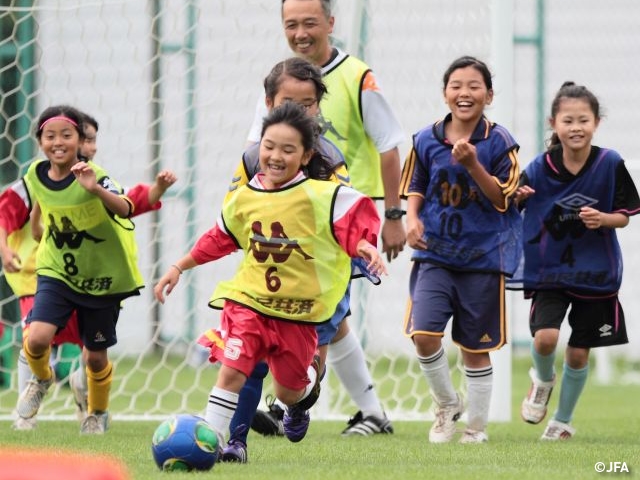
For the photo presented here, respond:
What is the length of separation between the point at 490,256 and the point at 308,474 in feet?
6.34

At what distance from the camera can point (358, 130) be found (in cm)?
640

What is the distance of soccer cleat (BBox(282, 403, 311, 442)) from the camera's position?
5.48m

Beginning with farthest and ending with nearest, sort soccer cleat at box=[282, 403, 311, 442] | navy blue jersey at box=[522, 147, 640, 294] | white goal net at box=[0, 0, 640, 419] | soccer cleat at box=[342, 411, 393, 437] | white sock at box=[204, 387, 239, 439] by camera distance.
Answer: white goal net at box=[0, 0, 640, 419], soccer cleat at box=[342, 411, 393, 437], navy blue jersey at box=[522, 147, 640, 294], soccer cleat at box=[282, 403, 311, 442], white sock at box=[204, 387, 239, 439]

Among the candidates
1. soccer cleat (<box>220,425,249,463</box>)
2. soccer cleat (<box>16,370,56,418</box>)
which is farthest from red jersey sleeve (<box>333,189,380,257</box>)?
soccer cleat (<box>16,370,56,418</box>)

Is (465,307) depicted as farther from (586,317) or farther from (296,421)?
(296,421)

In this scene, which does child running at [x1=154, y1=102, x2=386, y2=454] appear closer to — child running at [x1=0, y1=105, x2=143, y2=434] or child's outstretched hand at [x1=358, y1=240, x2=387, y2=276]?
child's outstretched hand at [x1=358, y1=240, x2=387, y2=276]

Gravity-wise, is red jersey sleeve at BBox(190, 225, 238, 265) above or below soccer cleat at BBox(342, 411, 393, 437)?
above

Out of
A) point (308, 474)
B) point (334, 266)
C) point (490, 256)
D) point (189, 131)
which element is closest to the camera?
point (308, 474)

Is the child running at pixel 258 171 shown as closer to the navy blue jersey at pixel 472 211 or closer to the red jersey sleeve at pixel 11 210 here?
the navy blue jersey at pixel 472 211

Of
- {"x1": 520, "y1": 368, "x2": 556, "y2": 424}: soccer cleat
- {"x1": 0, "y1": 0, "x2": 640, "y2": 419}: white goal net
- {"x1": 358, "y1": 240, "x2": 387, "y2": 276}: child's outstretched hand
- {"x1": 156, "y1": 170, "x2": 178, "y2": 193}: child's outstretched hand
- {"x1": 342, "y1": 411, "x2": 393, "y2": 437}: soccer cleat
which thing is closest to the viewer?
{"x1": 358, "y1": 240, "x2": 387, "y2": 276}: child's outstretched hand

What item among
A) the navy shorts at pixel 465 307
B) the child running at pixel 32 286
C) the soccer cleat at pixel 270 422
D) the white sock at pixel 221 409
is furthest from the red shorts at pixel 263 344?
the child running at pixel 32 286

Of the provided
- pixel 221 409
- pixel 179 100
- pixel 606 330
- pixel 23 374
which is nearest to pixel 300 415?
pixel 221 409

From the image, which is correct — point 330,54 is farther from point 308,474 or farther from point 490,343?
point 308,474

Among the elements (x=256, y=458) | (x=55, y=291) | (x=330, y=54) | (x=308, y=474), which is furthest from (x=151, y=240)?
(x=308, y=474)
